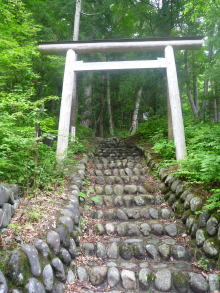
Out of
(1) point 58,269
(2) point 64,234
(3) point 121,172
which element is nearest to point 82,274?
(1) point 58,269

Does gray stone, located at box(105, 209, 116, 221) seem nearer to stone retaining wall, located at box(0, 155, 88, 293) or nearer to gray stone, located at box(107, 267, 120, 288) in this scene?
stone retaining wall, located at box(0, 155, 88, 293)

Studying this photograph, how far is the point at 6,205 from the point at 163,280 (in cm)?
219

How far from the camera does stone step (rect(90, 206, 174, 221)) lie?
4059 mm

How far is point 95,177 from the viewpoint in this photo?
559 centimetres

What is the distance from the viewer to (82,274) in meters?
2.84

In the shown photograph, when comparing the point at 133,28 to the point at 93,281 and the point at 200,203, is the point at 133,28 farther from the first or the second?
the point at 93,281

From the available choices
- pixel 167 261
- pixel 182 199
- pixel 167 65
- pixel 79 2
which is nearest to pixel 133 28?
pixel 79 2

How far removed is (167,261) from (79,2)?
9698 millimetres

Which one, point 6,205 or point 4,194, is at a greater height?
point 4,194

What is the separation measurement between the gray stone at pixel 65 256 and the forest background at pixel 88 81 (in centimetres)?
126

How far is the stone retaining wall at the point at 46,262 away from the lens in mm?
2041

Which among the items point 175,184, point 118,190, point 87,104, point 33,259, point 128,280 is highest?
point 87,104

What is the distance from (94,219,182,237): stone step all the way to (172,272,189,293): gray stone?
87 cm

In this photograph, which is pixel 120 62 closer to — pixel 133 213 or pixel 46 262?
pixel 133 213
